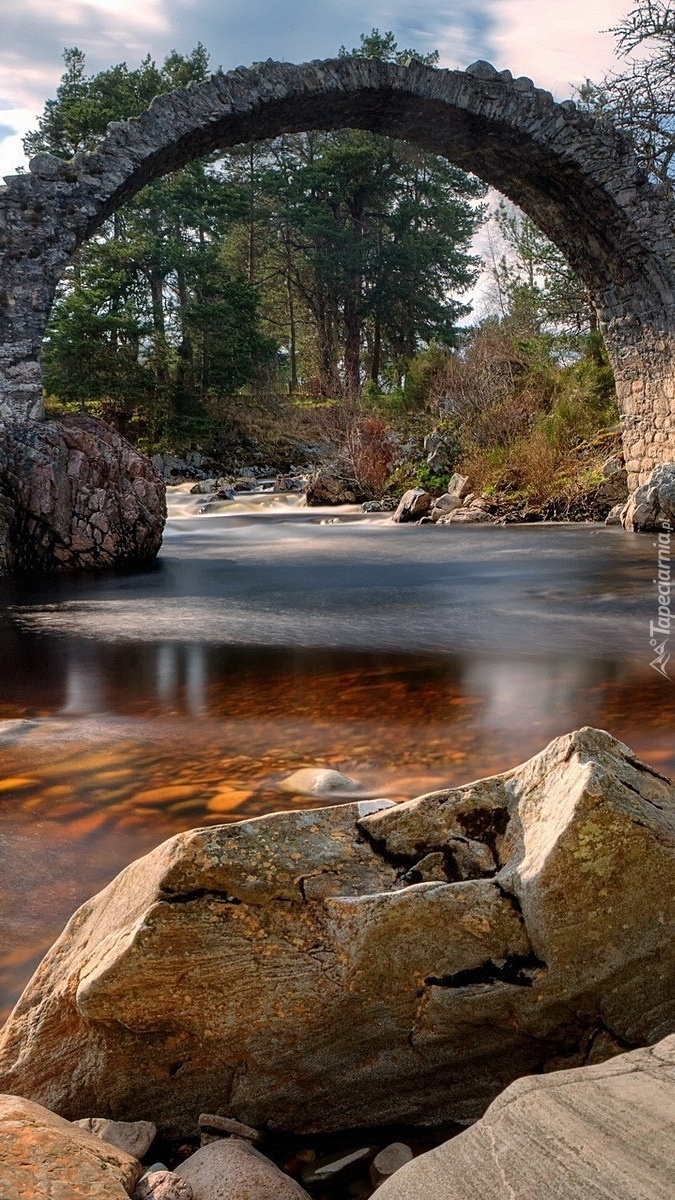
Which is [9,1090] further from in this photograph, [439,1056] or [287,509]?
[287,509]

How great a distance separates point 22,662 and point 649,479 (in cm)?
898

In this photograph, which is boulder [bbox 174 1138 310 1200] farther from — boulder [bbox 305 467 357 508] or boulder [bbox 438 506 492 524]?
boulder [bbox 305 467 357 508]

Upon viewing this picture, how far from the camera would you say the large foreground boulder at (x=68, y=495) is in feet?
26.9

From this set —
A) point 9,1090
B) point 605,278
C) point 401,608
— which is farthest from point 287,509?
point 9,1090

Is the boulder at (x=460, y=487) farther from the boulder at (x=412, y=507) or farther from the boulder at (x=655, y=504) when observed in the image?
the boulder at (x=655, y=504)

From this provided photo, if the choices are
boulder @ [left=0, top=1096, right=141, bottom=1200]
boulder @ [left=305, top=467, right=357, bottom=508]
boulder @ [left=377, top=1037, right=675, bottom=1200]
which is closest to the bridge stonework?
boulder @ [left=305, top=467, right=357, bottom=508]

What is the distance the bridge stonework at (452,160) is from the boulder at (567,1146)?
28.9 feet

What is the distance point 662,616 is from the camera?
607 cm

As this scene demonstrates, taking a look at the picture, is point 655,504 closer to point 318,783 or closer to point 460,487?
point 460,487

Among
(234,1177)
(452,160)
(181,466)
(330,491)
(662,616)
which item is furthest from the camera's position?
(181,466)

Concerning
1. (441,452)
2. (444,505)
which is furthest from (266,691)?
(441,452)

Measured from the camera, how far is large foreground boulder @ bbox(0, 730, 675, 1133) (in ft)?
4.44

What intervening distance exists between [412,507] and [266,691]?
10.0 metres

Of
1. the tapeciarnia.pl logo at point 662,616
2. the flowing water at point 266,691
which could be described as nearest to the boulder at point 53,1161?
the flowing water at point 266,691
